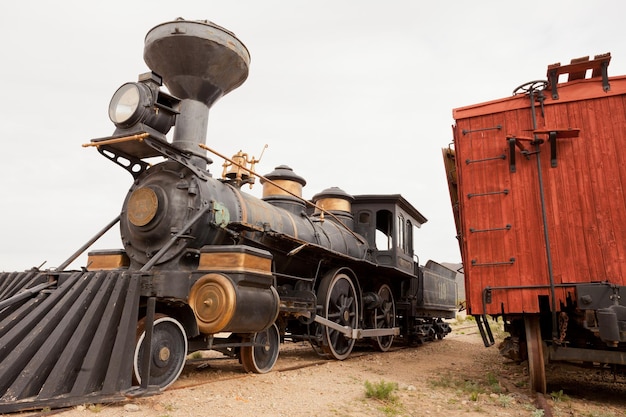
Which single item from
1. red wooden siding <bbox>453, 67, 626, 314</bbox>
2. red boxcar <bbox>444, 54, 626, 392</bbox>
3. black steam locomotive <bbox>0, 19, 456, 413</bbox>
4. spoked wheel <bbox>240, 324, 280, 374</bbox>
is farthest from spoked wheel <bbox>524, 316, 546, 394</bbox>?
spoked wheel <bbox>240, 324, 280, 374</bbox>

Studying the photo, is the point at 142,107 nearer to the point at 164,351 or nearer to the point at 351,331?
the point at 164,351

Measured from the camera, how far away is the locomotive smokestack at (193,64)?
5.25 metres

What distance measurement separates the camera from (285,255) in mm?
6066

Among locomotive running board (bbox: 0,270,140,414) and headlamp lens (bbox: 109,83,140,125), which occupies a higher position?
headlamp lens (bbox: 109,83,140,125)

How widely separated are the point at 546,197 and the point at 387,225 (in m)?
5.25

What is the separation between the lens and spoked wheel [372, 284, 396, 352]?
28.3ft

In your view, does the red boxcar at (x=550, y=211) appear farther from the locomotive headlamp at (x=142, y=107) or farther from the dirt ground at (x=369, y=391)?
the locomotive headlamp at (x=142, y=107)

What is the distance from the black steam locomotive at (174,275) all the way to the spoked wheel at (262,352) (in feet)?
0.05

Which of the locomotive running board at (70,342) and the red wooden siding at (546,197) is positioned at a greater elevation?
the red wooden siding at (546,197)

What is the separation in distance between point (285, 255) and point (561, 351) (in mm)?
3383

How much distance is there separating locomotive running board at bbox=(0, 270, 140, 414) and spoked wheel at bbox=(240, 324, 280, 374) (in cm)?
177

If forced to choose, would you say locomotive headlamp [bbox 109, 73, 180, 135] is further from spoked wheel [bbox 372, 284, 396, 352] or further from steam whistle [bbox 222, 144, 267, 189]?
spoked wheel [bbox 372, 284, 396, 352]

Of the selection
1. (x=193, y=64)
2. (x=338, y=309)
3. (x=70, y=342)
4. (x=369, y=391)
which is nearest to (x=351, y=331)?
(x=338, y=309)

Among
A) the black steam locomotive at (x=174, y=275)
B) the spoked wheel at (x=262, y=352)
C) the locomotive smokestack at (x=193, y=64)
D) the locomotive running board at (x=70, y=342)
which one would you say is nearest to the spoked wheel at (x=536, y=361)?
the black steam locomotive at (x=174, y=275)
